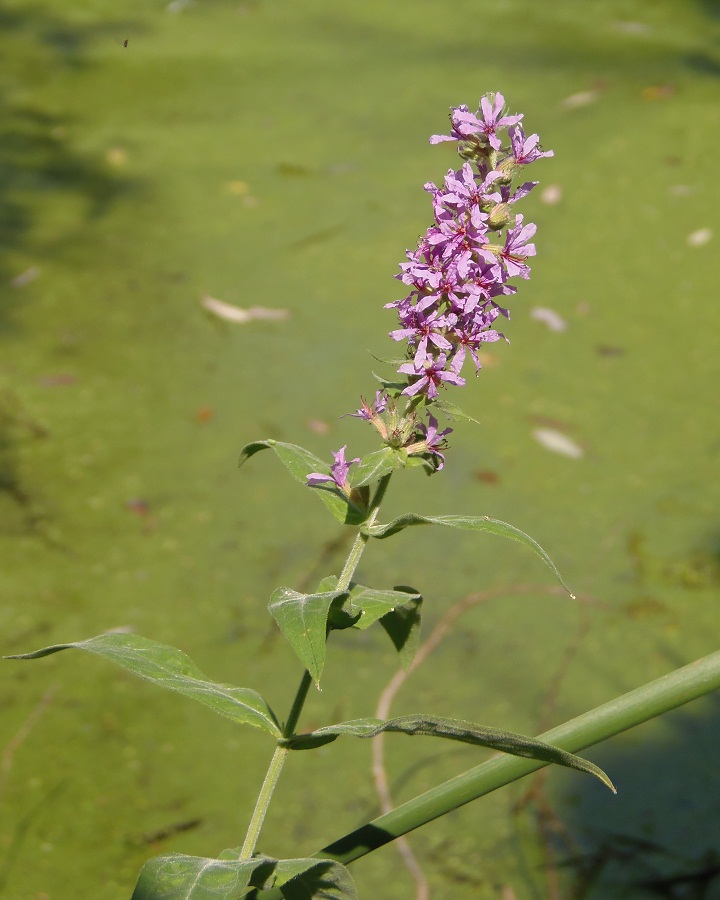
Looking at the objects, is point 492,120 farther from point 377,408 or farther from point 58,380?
point 58,380

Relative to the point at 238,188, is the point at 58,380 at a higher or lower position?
lower

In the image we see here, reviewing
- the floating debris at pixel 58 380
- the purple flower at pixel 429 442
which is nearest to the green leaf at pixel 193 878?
Result: the purple flower at pixel 429 442

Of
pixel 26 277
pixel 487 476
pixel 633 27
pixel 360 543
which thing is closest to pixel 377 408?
pixel 360 543

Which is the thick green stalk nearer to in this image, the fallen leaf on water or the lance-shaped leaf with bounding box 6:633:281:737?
the lance-shaped leaf with bounding box 6:633:281:737

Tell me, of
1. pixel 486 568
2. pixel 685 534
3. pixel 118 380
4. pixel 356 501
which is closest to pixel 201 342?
pixel 118 380

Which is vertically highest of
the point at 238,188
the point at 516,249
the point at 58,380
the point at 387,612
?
the point at 516,249

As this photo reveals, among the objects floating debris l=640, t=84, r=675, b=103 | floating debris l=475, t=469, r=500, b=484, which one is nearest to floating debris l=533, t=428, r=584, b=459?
floating debris l=475, t=469, r=500, b=484

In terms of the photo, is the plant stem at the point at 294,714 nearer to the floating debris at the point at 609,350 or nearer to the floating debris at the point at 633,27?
the floating debris at the point at 609,350

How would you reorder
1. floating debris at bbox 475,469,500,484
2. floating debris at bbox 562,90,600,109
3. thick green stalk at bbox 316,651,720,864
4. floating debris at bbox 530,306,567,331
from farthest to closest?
1. floating debris at bbox 562,90,600,109
2. floating debris at bbox 530,306,567,331
3. floating debris at bbox 475,469,500,484
4. thick green stalk at bbox 316,651,720,864
